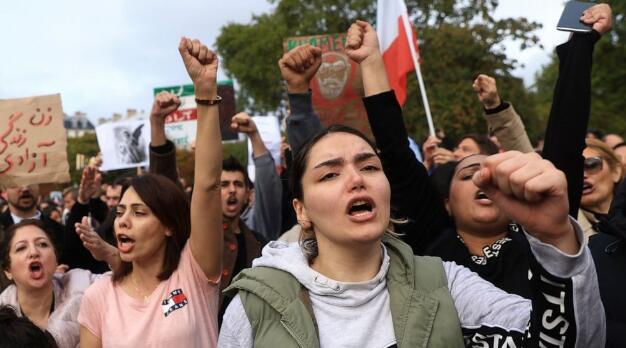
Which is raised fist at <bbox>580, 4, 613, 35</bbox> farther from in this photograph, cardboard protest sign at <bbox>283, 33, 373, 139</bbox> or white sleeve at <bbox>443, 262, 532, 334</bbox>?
cardboard protest sign at <bbox>283, 33, 373, 139</bbox>

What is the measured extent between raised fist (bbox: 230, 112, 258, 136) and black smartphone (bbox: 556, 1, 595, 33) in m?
2.39

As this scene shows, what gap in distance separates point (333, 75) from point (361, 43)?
111 inches

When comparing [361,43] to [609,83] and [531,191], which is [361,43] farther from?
[609,83]

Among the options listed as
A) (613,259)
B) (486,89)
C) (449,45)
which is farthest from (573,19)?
(449,45)

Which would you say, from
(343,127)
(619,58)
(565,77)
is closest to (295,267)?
(343,127)

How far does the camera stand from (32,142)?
18.3ft

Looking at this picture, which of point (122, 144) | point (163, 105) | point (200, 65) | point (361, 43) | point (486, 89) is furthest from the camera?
point (122, 144)

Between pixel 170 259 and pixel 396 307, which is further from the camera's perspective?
pixel 170 259

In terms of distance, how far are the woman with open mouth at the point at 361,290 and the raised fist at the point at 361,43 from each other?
2.16ft

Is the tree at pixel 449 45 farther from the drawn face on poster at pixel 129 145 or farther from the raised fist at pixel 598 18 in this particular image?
the raised fist at pixel 598 18

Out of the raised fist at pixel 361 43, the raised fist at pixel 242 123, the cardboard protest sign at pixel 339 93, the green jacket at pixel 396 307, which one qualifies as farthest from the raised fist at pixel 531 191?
the cardboard protest sign at pixel 339 93

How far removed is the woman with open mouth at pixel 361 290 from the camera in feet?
5.47

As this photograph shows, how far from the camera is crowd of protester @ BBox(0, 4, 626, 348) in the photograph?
61.6 inches

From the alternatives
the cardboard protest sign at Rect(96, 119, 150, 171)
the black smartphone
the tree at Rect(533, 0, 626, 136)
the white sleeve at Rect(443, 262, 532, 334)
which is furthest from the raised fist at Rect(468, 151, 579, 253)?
the tree at Rect(533, 0, 626, 136)
